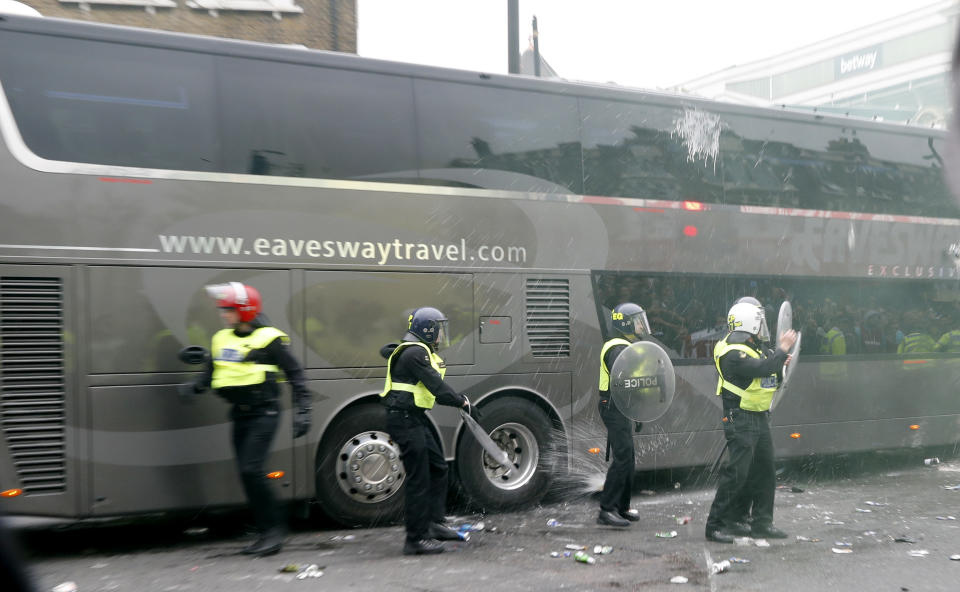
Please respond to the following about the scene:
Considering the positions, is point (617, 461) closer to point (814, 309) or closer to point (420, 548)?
point (420, 548)

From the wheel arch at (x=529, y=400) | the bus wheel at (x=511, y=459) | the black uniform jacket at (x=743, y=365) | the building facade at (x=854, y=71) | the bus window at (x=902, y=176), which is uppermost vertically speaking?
the building facade at (x=854, y=71)

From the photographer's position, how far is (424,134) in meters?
8.01

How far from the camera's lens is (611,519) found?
24.9 ft

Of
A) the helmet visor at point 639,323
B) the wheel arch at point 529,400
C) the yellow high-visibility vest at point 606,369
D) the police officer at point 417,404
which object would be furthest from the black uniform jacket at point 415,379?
the helmet visor at point 639,323

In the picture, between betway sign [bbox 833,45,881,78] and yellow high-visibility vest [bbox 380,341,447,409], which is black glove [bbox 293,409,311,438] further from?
betway sign [bbox 833,45,881,78]

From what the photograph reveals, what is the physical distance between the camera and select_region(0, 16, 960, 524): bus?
6.56 m

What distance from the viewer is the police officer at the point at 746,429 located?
6.89 metres

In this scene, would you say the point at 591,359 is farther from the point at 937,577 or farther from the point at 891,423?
the point at 891,423

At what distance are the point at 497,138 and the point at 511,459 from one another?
3.11 m

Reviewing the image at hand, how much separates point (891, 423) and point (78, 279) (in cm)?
924

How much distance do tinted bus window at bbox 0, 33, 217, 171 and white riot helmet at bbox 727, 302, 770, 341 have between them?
4433 millimetres

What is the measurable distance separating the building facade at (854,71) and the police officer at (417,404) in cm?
4518

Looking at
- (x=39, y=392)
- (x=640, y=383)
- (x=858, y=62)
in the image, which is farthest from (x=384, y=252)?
(x=858, y=62)

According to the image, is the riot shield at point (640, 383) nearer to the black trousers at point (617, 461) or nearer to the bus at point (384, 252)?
the black trousers at point (617, 461)
